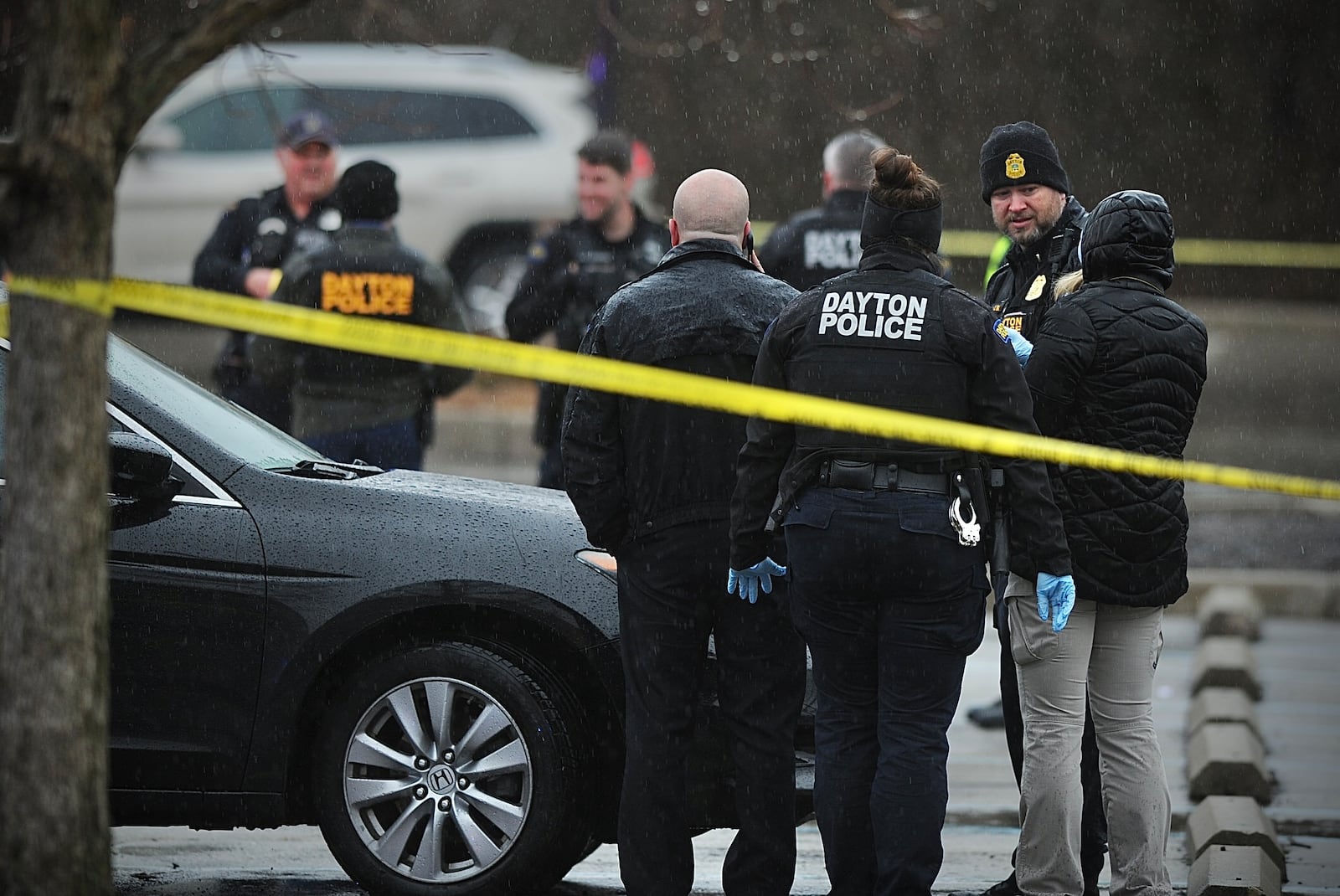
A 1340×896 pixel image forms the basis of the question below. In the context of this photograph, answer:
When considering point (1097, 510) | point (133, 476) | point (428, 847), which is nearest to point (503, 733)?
point (428, 847)

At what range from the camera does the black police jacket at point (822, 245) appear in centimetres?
827

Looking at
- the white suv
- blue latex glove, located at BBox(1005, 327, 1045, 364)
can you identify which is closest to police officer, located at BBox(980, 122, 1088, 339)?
blue latex glove, located at BBox(1005, 327, 1045, 364)

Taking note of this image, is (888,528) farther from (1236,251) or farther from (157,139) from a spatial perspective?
(1236,251)

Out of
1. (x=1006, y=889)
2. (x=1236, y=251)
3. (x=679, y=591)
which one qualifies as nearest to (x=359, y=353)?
(x=679, y=591)

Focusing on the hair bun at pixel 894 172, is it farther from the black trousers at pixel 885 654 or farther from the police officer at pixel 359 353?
the police officer at pixel 359 353

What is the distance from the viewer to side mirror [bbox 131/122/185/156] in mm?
14867

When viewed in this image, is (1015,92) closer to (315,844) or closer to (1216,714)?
(1216,714)

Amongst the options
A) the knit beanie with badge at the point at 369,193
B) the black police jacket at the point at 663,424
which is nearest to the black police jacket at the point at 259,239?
the knit beanie with badge at the point at 369,193

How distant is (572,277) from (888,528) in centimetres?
401

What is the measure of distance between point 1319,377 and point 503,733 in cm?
1209

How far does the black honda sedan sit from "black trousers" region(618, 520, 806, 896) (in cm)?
20

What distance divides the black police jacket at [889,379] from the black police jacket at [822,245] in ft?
11.1

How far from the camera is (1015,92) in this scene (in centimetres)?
1783

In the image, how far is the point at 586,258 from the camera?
851 cm
